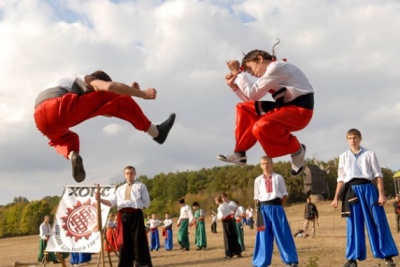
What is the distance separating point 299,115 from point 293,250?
183 inches

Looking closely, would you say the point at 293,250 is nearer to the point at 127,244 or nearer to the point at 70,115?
the point at 127,244

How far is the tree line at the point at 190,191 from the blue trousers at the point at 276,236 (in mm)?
32511

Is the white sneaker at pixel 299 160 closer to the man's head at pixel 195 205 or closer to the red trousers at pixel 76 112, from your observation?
the red trousers at pixel 76 112

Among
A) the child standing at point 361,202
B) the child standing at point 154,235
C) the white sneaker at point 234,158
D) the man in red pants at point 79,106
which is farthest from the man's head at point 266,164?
the child standing at point 154,235

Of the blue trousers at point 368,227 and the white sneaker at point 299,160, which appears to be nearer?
the white sneaker at point 299,160

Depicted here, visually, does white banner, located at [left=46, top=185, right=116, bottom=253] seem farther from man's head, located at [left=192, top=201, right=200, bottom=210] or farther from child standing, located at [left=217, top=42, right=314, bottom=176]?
man's head, located at [left=192, top=201, right=200, bottom=210]

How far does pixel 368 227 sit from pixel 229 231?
772cm

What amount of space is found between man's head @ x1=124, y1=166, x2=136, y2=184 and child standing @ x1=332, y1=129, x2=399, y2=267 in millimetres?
4062

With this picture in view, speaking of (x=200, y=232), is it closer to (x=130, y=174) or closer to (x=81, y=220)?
(x=81, y=220)

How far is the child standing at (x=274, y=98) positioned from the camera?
15.3 feet

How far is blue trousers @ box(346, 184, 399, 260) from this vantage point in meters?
7.45

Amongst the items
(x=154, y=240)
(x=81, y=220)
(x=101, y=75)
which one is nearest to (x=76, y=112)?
(x=101, y=75)

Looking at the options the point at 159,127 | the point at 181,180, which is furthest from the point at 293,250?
the point at 181,180

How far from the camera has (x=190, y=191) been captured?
58.1 metres
